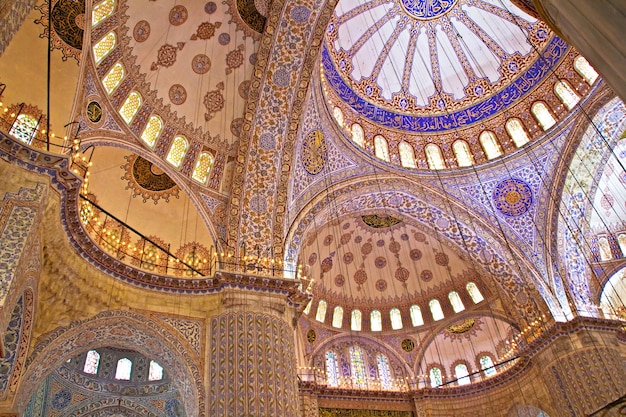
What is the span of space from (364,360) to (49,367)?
33.3ft

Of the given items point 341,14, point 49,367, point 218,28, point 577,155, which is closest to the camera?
point 49,367

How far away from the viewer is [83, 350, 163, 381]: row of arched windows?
1264cm

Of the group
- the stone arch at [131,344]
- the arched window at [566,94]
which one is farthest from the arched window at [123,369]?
the arched window at [566,94]

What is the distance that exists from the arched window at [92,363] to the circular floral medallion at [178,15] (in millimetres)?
8516

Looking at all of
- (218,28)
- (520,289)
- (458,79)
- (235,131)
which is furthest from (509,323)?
(218,28)

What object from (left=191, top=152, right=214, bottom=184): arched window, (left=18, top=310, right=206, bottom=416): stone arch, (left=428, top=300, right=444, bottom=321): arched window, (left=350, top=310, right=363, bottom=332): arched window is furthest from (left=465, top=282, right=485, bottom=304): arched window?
(left=18, top=310, right=206, bottom=416): stone arch

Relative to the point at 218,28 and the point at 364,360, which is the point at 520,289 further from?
the point at 218,28

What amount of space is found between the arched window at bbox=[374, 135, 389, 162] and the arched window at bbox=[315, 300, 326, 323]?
208 inches

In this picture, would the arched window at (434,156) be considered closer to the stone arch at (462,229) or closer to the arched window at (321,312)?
the stone arch at (462,229)

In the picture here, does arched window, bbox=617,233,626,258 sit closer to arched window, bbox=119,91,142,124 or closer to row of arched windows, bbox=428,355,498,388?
row of arched windows, bbox=428,355,498,388

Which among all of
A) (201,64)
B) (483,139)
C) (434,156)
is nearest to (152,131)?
(201,64)

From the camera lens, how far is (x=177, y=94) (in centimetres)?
1068

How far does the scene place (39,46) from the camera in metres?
8.15

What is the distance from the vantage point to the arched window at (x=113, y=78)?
30.7ft
